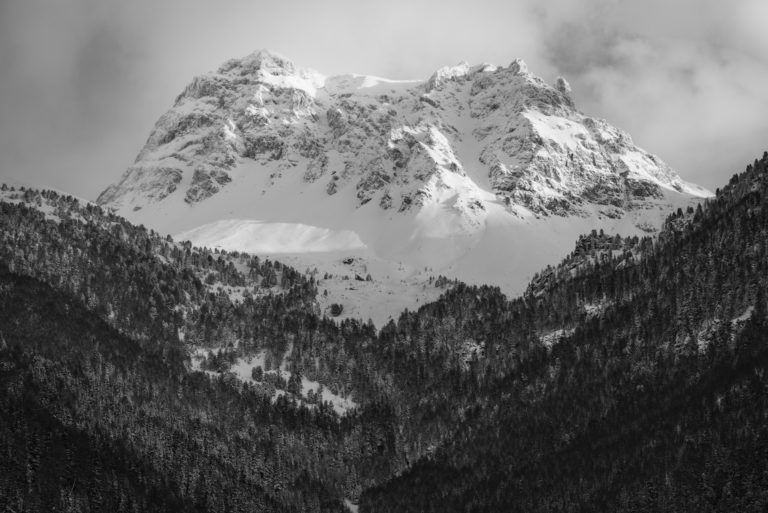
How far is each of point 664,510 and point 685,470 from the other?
9.91 m

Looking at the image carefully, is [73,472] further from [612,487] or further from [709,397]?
[709,397]

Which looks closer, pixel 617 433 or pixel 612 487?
pixel 612 487

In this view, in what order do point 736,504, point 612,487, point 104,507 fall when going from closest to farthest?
point 736,504 → point 612,487 → point 104,507

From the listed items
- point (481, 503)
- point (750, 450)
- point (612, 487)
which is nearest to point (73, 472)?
point (481, 503)

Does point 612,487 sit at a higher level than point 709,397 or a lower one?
lower

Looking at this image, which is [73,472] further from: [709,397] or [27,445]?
[709,397]

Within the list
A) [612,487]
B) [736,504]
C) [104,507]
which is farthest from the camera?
[104,507]

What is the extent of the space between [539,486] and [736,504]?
140ft

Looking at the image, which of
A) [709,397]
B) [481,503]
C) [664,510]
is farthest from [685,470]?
[481,503]

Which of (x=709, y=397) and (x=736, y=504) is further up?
(x=709, y=397)

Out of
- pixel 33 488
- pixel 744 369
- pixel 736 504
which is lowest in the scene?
pixel 736 504

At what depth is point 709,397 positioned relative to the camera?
636 feet

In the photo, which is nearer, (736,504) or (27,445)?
(736,504)

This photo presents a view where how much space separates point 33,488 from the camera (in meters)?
191
